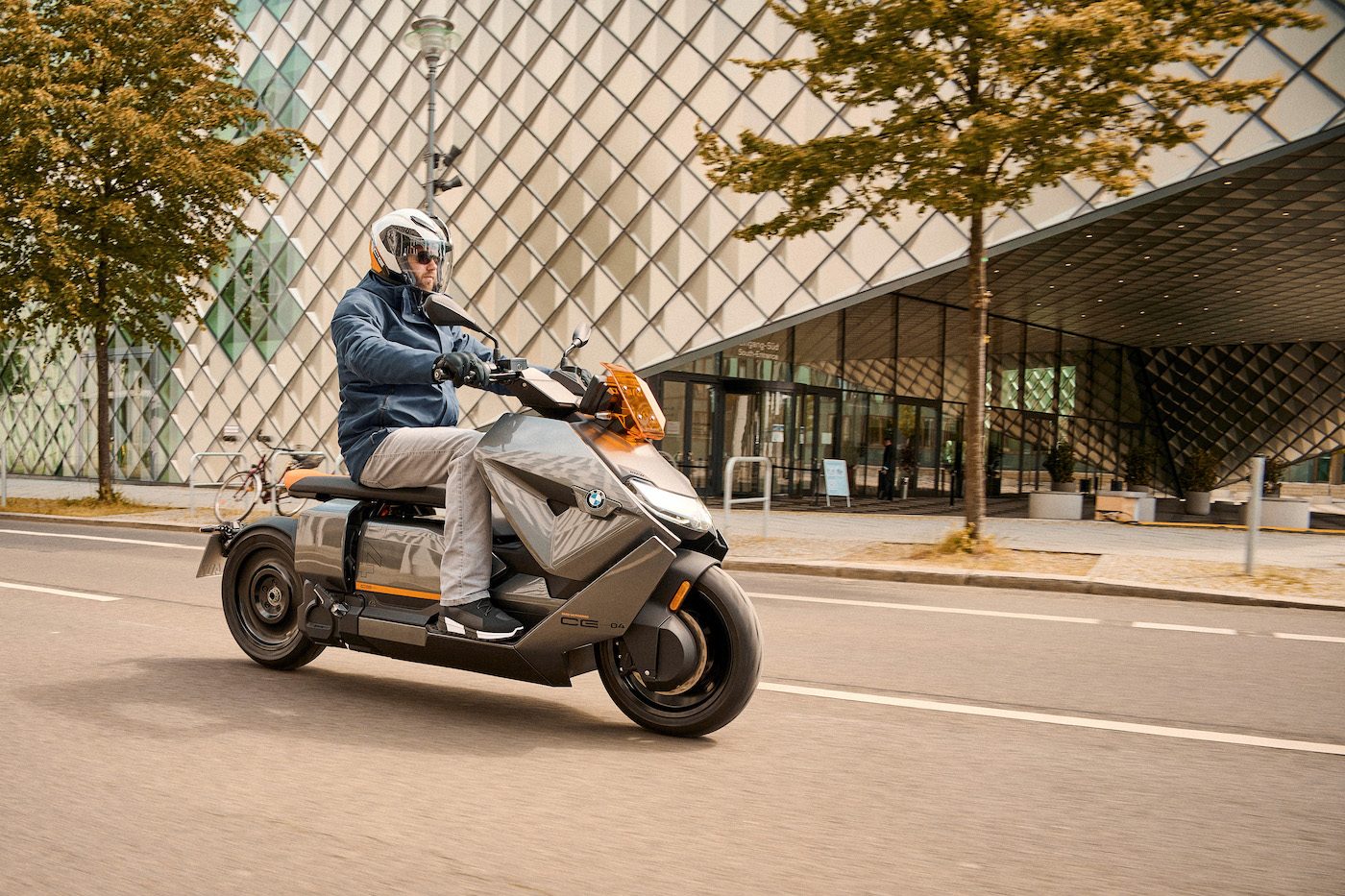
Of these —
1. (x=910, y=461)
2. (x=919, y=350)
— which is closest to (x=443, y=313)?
(x=910, y=461)

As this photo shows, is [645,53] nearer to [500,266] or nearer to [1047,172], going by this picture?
A: [500,266]

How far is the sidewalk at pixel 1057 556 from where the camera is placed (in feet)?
30.8

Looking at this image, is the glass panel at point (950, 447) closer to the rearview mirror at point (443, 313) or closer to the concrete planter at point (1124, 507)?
the concrete planter at point (1124, 507)

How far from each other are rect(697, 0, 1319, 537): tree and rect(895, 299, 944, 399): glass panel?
48.4ft

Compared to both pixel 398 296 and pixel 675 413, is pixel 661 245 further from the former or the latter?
pixel 398 296

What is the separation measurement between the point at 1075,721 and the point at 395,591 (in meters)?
2.81

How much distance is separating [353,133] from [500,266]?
6.16 meters

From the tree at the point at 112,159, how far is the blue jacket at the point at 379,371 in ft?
48.4

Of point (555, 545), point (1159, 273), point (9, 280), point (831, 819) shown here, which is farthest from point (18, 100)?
point (1159, 273)

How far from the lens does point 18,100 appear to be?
656 inches

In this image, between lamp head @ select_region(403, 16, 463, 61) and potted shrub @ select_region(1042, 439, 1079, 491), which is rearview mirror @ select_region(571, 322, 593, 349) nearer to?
lamp head @ select_region(403, 16, 463, 61)

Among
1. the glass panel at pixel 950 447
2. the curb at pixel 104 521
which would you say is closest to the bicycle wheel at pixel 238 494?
the curb at pixel 104 521

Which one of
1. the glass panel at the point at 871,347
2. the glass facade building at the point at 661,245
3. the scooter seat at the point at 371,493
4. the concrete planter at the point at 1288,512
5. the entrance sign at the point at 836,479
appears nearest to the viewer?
the scooter seat at the point at 371,493

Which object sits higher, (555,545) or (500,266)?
(500,266)
